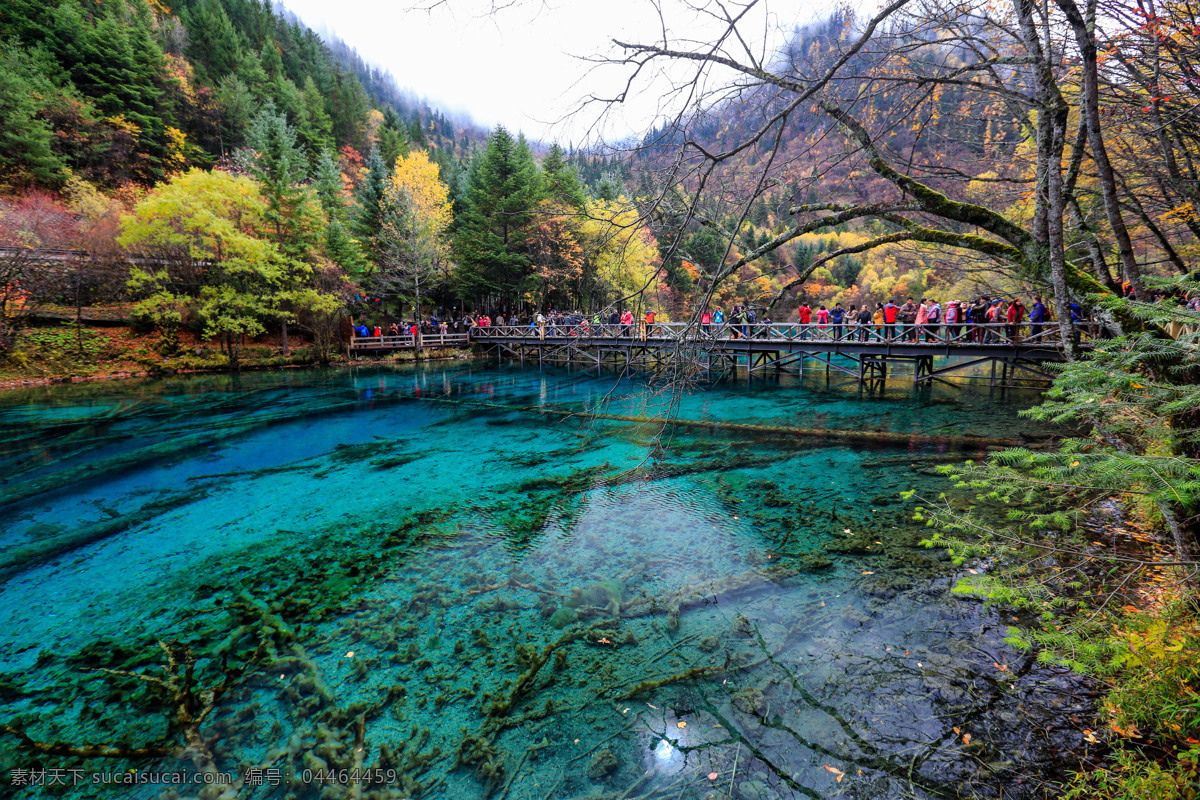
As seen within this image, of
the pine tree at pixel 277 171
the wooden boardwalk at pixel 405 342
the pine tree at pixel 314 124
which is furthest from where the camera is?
the pine tree at pixel 314 124

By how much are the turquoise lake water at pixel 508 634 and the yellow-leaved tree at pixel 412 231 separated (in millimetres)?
22805

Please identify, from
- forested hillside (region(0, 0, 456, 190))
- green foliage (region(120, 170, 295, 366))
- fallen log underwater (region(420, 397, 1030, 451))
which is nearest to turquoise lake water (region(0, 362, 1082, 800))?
fallen log underwater (region(420, 397, 1030, 451))

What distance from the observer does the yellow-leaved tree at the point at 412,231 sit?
30031mm

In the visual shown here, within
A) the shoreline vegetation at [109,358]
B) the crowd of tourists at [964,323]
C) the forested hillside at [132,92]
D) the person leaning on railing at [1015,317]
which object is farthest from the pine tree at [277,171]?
the person leaning on railing at [1015,317]

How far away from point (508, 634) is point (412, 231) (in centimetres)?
3067

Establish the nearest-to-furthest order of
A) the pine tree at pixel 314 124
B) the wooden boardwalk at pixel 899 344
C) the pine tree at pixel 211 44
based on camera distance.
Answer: the wooden boardwalk at pixel 899 344 < the pine tree at pixel 211 44 < the pine tree at pixel 314 124

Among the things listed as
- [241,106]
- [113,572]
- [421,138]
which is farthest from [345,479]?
[421,138]

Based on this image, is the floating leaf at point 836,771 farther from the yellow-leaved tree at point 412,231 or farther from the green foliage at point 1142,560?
the yellow-leaved tree at point 412,231

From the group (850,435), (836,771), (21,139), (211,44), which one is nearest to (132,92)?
(21,139)

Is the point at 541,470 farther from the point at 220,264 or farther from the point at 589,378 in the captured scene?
the point at 220,264

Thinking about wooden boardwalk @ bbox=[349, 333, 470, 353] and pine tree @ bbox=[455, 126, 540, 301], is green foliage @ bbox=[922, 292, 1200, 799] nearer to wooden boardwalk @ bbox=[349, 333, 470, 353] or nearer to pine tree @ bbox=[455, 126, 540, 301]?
wooden boardwalk @ bbox=[349, 333, 470, 353]

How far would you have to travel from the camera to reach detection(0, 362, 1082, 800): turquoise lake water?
317cm

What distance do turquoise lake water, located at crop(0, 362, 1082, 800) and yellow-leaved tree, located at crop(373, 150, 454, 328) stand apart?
74.8ft

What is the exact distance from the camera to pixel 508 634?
15.0 ft
